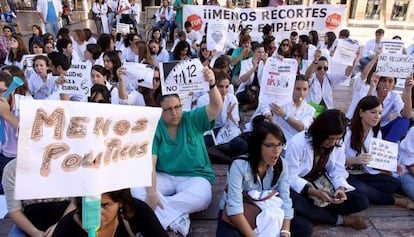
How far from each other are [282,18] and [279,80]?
318 cm

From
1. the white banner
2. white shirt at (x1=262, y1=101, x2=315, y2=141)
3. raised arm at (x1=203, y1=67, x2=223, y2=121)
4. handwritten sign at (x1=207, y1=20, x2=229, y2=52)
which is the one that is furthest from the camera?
the white banner

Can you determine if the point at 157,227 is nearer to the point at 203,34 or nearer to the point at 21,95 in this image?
the point at 21,95

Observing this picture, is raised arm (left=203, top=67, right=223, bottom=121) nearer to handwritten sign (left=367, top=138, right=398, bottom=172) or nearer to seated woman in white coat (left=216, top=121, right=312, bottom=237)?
seated woman in white coat (left=216, top=121, right=312, bottom=237)

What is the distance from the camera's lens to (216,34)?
632 cm

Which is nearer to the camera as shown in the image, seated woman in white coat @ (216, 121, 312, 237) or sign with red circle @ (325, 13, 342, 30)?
seated woman in white coat @ (216, 121, 312, 237)

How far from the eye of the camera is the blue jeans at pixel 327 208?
10.4 feet

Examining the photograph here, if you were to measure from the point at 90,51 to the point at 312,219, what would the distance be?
175 inches

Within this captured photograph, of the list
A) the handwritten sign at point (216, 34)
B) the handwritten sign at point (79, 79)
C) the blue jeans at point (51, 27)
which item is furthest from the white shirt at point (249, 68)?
the blue jeans at point (51, 27)

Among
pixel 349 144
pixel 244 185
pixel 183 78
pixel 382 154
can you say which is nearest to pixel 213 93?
pixel 183 78

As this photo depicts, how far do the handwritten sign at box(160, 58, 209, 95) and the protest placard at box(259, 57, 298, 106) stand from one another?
53.7 inches

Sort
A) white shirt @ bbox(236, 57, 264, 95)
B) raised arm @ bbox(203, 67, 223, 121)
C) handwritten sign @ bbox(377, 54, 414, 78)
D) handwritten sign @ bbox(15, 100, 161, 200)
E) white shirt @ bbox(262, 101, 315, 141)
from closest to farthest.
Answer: handwritten sign @ bbox(15, 100, 161, 200), raised arm @ bbox(203, 67, 223, 121), white shirt @ bbox(262, 101, 315, 141), handwritten sign @ bbox(377, 54, 414, 78), white shirt @ bbox(236, 57, 264, 95)

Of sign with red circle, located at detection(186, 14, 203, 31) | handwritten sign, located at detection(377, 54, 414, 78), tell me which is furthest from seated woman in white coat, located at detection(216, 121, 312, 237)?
sign with red circle, located at detection(186, 14, 203, 31)

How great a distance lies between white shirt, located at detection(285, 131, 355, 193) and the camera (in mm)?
3123

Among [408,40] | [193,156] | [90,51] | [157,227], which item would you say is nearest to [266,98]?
[193,156]
